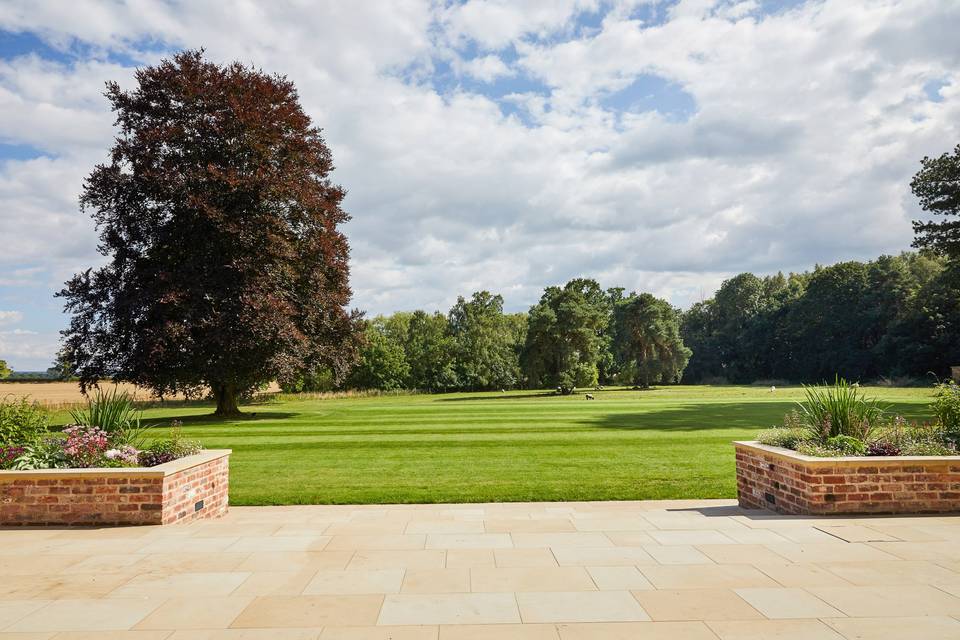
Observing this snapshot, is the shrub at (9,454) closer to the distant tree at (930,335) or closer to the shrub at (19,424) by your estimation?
the shrub at (19,424)

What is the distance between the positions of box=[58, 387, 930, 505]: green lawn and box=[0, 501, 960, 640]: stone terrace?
2.29 m

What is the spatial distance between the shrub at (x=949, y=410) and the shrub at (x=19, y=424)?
1245cm

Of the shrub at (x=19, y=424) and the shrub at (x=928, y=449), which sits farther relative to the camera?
the shrub at (x=19, y=424)

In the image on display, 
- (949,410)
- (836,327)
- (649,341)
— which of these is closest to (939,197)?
(949,410)

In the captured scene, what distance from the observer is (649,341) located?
7181 centimetres

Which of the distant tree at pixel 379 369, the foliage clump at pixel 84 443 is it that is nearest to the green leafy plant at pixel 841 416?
the foliage clump at pixel 84 443

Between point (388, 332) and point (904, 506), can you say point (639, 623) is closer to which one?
point (904, 506)

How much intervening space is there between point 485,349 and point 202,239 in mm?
49907

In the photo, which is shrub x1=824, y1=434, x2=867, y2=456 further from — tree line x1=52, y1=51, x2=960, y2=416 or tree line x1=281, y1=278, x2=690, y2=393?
tree line x1=281, y1=278, x2=690, y2=393

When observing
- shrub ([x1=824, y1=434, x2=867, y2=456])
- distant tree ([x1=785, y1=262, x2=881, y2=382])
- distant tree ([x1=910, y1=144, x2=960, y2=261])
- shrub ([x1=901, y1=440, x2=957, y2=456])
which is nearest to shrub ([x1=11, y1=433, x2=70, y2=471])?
shrub ([x1=824, y1=434, x2=867, y2=456])

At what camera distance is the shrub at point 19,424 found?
8273 millimetres

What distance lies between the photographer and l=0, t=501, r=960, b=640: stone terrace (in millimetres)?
4070

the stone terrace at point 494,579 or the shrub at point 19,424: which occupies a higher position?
the shrub at point 19,424

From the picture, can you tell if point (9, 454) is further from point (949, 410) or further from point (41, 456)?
point (949, 410)
